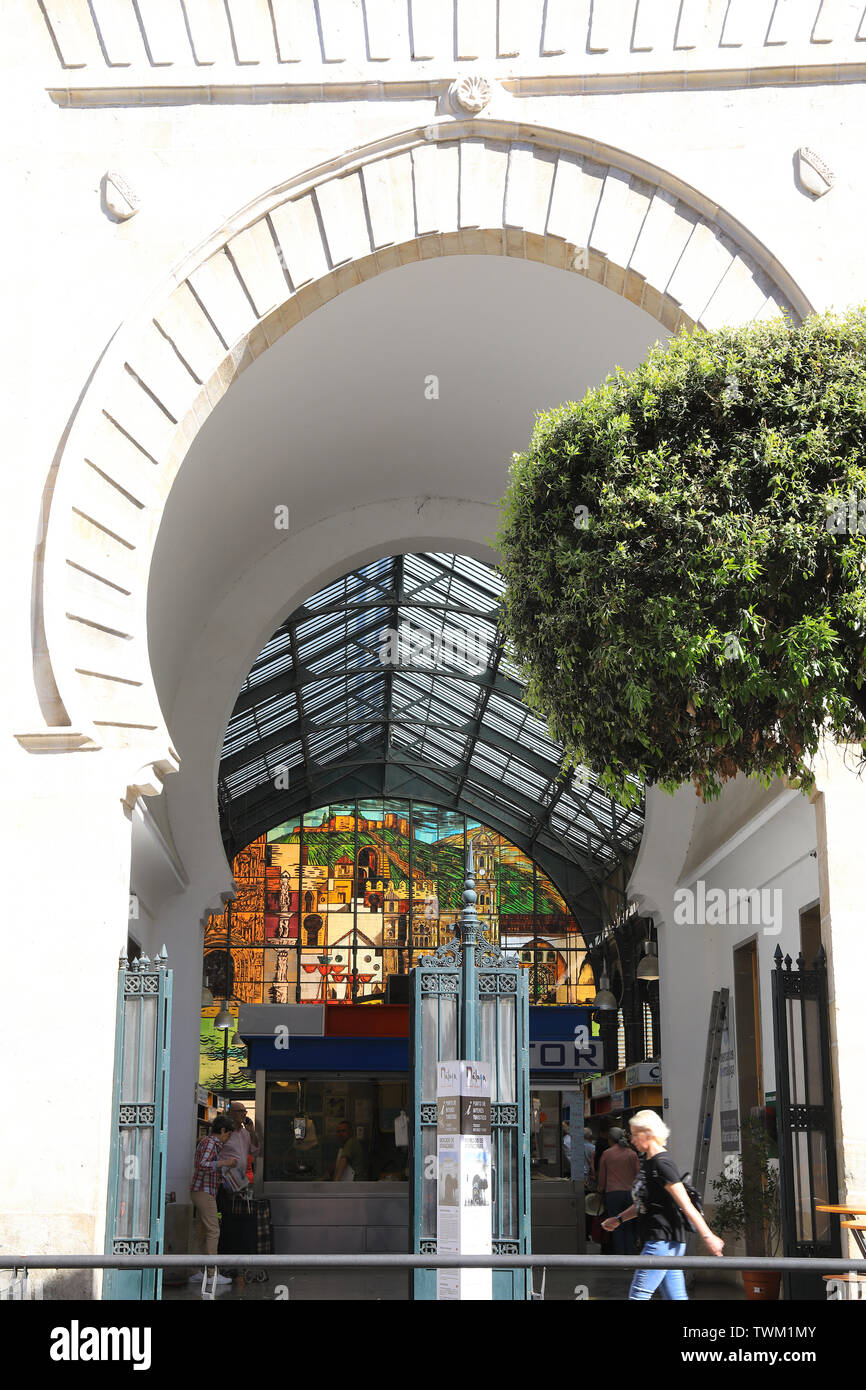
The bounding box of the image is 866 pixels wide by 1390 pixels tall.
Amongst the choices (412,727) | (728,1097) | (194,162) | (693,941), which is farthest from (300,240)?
(412,727)

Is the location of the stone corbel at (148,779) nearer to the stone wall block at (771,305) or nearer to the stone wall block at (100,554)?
the stone wall block at (100,554)

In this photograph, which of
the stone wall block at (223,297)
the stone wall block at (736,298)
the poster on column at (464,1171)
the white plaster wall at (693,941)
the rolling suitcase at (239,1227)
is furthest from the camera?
the rolling suitcase at (239,1227)

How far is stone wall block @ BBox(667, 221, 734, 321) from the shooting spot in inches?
411

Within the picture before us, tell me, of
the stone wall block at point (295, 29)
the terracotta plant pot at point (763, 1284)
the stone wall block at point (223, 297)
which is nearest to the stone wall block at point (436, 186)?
the stone wall block at point (295, 29)

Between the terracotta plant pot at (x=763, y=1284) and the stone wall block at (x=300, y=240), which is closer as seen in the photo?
the stone wall block at (x=300, y=240)

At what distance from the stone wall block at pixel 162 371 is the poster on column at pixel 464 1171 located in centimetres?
558

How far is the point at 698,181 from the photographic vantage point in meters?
10.6

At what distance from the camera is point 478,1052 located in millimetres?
9719

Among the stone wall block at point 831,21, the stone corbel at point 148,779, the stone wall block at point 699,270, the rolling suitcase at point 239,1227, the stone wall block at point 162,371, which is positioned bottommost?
the rolling suitcase at point 239,1227

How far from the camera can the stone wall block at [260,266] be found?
35.0 feet

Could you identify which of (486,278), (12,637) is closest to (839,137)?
(486,278)

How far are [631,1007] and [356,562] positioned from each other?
19140 mm

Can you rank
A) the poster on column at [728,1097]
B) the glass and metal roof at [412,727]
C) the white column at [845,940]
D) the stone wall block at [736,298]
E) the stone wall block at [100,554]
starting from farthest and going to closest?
the glass and metal roof at [412,727]
the poster on column at [728,1097]
the stone wall block at [736,298]
the stone wall block at [100,554]
the white column at [845,940]

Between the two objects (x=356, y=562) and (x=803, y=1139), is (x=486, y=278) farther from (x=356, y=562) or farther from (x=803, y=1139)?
(x=803, y=1139)
